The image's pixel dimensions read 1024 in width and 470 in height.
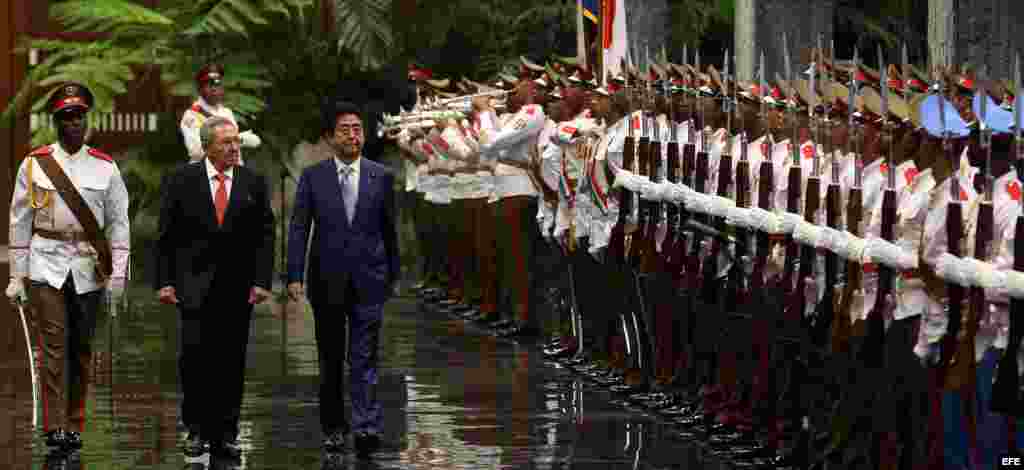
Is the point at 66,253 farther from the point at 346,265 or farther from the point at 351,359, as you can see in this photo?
the point at 351,359

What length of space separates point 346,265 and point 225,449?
1141mm

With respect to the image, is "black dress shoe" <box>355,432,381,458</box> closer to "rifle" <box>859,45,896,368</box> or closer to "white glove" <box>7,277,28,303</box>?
"white glove" <box>7,277,28,303</box>

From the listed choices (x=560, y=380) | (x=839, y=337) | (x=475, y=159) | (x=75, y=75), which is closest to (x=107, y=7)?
(x=75, y=75)

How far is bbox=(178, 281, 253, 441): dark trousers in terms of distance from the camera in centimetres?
1326

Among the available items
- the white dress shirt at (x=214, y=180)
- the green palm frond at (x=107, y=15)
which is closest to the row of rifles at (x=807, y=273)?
the white dress shirt at (x=214, y=180)

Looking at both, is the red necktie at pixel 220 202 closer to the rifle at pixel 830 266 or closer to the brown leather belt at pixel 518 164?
the rifle at pixel 830 266

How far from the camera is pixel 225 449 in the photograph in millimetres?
13219

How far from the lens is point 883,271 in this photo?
36.4ft

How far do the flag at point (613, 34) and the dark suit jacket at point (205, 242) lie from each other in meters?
7.19

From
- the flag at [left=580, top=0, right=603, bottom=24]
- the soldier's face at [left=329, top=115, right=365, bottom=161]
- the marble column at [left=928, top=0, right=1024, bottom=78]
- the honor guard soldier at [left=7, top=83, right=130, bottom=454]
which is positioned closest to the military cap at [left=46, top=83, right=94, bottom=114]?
the honor guard soldier at [left=7, top=83, right=130, bottom=454]

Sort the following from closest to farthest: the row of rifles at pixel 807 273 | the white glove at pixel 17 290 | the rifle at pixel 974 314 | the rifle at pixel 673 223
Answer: the rifle at pixel 974 314, the row of rifles at pixel 807 273, the white glove at pixel 17 290, the rifle at pixel 673 223

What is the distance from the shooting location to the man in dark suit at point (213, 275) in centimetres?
1327

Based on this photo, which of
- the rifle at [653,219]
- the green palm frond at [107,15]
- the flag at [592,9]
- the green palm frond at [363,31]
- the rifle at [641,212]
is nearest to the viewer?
the rifle at [653,219]

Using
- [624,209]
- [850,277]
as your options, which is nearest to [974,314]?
[850,277]
